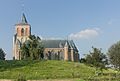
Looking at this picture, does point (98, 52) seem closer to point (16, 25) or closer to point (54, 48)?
point (54, 48)

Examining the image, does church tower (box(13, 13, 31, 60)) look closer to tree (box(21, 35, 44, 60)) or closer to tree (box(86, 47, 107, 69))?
tree (box(21, 35, 44, 60))

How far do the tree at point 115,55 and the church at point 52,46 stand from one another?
223 ft

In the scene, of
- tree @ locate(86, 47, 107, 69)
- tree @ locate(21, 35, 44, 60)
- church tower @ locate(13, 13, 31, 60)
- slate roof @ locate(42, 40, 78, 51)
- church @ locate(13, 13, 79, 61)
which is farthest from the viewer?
church tower @ locate(13, 13, 31, 60)

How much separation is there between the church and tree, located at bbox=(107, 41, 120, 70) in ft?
223

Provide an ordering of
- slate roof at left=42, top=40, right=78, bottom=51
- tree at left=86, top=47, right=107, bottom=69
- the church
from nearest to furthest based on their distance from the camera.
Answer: tree at left=86, top=47, right=107, bottom=69, the church, slate roof at left=42, top=40, right=78, bottom=51

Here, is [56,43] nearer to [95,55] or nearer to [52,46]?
[52,46]

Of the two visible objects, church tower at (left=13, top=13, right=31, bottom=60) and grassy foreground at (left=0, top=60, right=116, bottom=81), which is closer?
grassy foreground at (left=0, top=60, right=116, bottom=81)

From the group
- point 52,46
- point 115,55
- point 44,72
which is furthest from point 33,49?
point 52,46

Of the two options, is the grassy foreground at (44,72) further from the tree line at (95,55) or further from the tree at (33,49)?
the tree at (33,49)

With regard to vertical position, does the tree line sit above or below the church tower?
below

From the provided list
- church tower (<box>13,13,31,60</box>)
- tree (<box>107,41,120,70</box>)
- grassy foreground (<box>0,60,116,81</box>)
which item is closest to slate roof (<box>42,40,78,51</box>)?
church tower (<box>13,13,31,60</box>)

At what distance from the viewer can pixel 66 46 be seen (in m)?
154

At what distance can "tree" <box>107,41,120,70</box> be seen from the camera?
261 feet

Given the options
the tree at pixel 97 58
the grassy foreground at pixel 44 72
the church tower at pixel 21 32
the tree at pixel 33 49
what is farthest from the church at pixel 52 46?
the tree at pixel 97 58
